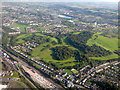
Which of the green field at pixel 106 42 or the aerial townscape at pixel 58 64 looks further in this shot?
the green field at pixel 106 42

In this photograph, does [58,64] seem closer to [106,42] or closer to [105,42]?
[105,42]

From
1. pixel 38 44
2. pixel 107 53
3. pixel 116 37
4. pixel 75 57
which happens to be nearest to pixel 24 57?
pixel 38 44

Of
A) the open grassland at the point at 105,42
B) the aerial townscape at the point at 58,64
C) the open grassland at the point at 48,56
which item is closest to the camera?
the aerial townscape at the point at 58,64

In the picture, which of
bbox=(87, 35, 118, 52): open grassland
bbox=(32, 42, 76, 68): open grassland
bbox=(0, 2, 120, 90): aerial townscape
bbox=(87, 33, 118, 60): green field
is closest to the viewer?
bbox=(0, 2, 120, 90): aerial townscape

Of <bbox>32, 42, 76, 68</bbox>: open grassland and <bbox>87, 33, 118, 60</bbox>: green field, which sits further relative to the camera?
<bbox>87, 33, 118, 60</bbox>: green field

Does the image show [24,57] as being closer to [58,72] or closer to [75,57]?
[58,72]

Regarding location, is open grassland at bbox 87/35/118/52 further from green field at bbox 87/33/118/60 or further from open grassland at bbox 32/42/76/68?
open grassland at bbox 32/42/76/68

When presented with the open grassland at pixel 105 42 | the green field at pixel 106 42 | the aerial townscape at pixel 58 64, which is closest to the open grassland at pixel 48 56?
the aerial townscape at pixel 58 64

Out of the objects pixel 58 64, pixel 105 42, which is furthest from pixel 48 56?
pixel 105 42

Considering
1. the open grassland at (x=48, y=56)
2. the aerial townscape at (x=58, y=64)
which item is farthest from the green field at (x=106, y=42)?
the open grassland at (x=48, y=56)

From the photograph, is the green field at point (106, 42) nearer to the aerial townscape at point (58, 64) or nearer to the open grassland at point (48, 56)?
the aerial townscape at point (58, 64)

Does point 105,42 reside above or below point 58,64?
above

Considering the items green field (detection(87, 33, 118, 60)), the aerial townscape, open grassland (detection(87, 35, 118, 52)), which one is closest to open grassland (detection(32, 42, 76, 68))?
the aerial townscape

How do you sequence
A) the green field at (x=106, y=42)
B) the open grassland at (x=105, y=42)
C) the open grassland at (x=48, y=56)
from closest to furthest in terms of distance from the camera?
the open grassland at (x=48, y=56), the green field at (x=106, y=42), the open grassland at (x=105, y=42)
